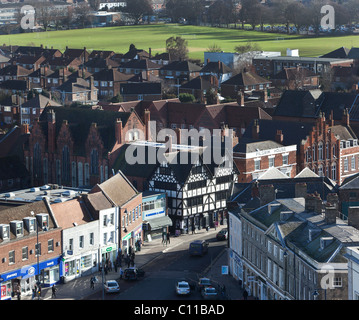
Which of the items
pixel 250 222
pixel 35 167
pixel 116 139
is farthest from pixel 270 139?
pixel 250 222

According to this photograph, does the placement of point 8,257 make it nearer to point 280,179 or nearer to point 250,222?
point 250,222

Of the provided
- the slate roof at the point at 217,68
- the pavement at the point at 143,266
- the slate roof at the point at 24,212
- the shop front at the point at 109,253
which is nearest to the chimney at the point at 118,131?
the pavement at the point at 143,266

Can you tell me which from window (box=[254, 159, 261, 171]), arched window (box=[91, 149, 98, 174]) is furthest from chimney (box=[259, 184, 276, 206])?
arched window (box=[91, 149, 98, 174])

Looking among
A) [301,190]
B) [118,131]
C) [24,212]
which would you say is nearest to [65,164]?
[118,131]

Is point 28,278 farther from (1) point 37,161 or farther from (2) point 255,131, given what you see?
(2) point 255,131

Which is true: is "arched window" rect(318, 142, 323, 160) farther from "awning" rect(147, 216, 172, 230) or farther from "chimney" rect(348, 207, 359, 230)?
"chimney" rect(348, 207, 359, 230)
